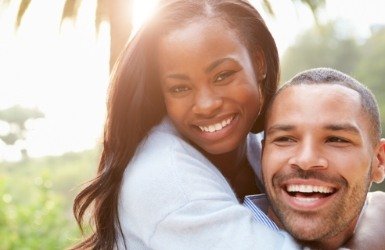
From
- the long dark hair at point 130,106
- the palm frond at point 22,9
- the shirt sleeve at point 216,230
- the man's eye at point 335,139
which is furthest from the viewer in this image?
the palm frond at point 22,9

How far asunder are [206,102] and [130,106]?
32 cm

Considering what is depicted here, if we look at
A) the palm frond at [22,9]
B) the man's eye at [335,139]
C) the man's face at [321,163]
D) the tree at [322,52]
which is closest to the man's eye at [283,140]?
the man's face at [321,163]

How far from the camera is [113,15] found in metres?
7.00

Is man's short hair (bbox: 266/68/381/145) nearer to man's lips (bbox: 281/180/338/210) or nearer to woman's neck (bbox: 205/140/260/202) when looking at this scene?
man's lips (bbox: 281/180/338/210)

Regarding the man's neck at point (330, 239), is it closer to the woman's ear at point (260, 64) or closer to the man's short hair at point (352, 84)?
the man's short hair at point (352, 84)

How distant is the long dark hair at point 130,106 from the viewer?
326 centimetres

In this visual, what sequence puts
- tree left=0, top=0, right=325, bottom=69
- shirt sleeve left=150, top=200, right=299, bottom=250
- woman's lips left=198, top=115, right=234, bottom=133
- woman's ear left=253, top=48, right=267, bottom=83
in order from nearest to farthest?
shirt sleeve left=150, top=200, right=299, bottom=250
woman's lips left=198, top=115, right=234, bottom=133
woman's ear left=253, top=48, right=267, bottom=83
tree left=0, top=0, right=325, bottom=69

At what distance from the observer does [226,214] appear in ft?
9.45

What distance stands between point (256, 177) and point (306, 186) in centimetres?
78

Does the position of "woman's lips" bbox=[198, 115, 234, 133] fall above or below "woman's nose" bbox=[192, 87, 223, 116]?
below

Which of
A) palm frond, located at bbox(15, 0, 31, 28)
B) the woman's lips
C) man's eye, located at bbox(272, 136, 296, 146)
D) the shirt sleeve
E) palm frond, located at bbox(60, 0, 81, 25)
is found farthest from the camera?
palm frond, located at bbox(15, 0, 31, 28)

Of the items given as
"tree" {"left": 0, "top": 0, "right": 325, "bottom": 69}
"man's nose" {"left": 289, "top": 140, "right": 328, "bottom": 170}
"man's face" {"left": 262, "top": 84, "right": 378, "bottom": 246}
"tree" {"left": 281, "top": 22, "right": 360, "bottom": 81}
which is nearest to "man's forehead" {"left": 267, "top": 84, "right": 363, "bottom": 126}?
"man's face" {"left": 262, "top": 84, "right": 378, "bottom": 246}

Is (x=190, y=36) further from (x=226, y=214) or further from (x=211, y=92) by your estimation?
(x=226, y=214)

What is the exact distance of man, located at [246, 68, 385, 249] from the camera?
9.53ft
